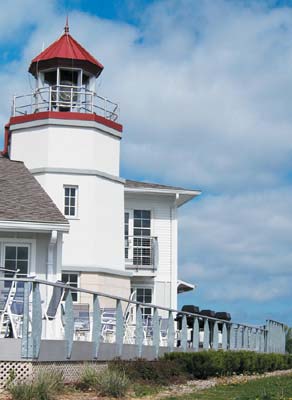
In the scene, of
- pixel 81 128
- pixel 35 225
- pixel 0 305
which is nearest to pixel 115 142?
pixel 81 128

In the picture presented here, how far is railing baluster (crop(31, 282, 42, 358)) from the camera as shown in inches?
538

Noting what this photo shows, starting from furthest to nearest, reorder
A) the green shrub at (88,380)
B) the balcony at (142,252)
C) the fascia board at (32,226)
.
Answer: the balcony at (142,252), the fascia board at (32,226), the green shrub at (88,380)

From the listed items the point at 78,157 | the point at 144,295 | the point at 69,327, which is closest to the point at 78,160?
the point at 78,157

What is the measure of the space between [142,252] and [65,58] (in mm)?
7838

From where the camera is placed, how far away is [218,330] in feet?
81.9

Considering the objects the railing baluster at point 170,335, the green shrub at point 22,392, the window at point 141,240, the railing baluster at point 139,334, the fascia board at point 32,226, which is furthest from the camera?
the window at point 141,240

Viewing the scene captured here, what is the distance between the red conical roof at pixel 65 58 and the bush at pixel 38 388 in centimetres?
1718

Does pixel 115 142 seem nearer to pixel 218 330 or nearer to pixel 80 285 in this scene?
pixel 80 285

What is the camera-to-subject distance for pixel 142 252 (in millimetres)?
31828

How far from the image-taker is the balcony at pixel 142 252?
3150 cm

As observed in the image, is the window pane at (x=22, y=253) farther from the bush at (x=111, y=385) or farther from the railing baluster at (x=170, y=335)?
the bush at (x=111, y=385)

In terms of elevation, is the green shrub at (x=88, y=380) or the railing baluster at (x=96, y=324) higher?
the railing baluster at (x=96, y=324)

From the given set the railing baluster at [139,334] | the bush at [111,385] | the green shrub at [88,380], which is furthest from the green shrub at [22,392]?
the railing baluster at [139,334]

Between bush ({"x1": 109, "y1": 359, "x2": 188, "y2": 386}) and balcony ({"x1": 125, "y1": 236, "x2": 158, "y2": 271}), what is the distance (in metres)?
14.4
